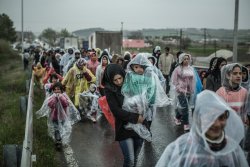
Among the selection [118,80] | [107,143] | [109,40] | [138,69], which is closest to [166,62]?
[107,143]

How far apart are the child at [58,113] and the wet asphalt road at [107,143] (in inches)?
15.2

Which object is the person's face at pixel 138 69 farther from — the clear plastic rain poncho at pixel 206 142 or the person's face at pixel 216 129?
the person's face at pixel 216 129

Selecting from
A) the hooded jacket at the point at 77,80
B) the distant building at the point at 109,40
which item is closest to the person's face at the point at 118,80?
the hooded jacket at the point at 77,80

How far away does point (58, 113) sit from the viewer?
7922 millimetres

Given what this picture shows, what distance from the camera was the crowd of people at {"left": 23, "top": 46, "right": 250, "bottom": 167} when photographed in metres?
3.07

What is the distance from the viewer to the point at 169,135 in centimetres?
889

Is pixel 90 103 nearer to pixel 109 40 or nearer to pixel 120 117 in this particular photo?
pixel 120 117

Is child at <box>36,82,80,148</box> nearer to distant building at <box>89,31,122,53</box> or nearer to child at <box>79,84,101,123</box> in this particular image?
child at <box>79,84,101,123</box>

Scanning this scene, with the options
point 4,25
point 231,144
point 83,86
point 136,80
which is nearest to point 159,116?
point 83,86

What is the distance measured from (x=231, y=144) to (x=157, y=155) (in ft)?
14.4

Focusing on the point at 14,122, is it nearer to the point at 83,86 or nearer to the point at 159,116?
the point at 83,86

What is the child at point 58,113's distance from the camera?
25.9ft

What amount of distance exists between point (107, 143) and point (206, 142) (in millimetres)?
5568

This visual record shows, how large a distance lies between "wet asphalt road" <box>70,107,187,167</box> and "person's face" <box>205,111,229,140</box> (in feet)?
12.9
